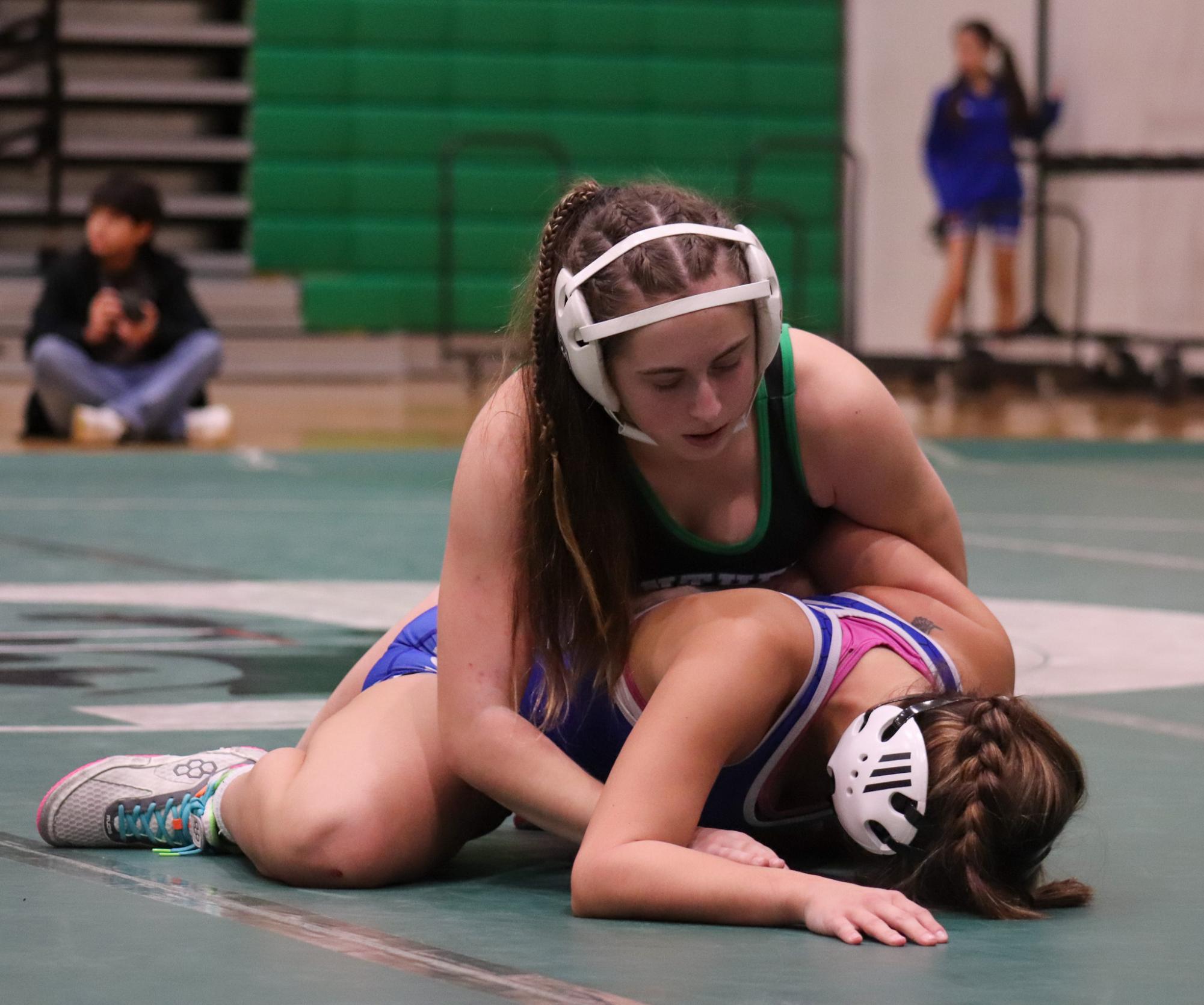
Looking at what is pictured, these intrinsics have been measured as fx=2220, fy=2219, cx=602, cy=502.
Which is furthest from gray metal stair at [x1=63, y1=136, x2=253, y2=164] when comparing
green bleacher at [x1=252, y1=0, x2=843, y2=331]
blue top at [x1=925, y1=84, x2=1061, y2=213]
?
blue top at [x1=925, y1=84, x2=1061, y2=213]

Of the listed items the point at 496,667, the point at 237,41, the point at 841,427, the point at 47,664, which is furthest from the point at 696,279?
the point at 237,41

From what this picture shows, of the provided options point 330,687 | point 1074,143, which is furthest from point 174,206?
point 330,687

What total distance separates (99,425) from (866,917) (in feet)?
19.2

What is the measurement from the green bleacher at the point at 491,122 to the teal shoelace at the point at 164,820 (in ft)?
31.0

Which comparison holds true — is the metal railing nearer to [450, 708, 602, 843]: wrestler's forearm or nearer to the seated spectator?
the seated spectator

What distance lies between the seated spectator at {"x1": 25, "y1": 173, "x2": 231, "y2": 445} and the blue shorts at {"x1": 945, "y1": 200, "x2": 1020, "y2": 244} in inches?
177

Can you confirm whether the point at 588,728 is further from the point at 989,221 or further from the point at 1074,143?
the point at 1074,143

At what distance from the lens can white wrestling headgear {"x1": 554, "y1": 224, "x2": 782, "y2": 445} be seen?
2.07 m

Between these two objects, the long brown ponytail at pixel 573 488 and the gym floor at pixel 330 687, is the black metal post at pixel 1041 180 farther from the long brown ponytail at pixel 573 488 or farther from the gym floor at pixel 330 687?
the long brown ponytail at pixel 573 488

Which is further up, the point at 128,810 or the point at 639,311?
the point at 639,311

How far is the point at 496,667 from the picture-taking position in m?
2.21

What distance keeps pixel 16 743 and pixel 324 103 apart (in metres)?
9.48

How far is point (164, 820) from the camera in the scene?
237 cm

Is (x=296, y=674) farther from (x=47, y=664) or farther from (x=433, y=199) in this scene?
(x=433, y=199)
